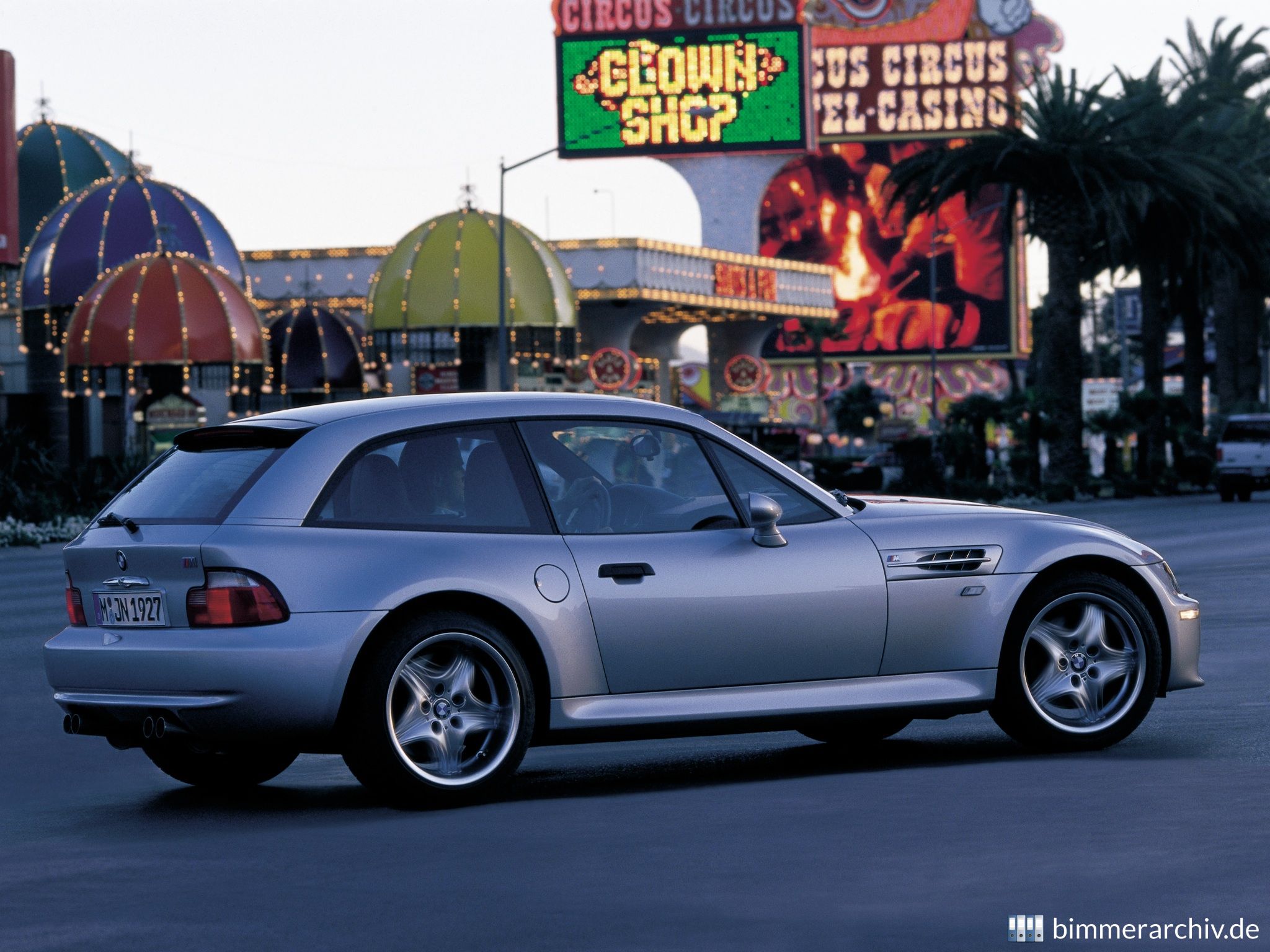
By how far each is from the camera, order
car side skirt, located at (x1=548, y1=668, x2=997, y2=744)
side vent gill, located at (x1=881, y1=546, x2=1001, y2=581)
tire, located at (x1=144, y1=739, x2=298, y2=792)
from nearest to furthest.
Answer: car side skirt, located at (x1=548, y1=668, x2=997, y2=744) → side vent gill, located at (x1=881, y1=546, x2=1001, y2=581) → tire, located at (x1=144, y1=739, x2=298, y2=792)

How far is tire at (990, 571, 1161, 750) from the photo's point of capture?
28.7 ft

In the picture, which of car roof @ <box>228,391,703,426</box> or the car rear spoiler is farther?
car roof @ <box>228,391,703,426</box>

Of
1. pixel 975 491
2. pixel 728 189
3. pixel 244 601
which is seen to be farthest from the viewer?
pixel 728 189

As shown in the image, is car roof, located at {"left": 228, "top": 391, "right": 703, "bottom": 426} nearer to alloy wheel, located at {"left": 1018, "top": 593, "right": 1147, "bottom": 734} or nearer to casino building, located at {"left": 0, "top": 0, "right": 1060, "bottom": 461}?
alloy wheel, located at {"left": 1018, "top": 593, "right": 1147, "bottom": 734}

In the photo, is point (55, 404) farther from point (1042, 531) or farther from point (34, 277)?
point (1042, 531)

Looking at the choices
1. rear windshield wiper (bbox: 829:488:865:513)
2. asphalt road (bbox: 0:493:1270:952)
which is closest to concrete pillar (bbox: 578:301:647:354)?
asphalt road (bbox: 0:493:1270:952)

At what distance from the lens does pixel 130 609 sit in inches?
311

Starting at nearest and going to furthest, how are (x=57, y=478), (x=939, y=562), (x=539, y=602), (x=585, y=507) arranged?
(x=539, y=602)
(x=585, y=507)
(x=939, y=562)
(x=57, y=478)

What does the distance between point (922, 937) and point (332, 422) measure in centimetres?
334

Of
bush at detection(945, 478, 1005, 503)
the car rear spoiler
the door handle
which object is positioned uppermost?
the car rear spoiler

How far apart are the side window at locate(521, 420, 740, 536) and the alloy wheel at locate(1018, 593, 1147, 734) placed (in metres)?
1.36

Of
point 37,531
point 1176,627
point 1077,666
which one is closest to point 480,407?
point 1077,666

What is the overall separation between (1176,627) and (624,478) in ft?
7.71

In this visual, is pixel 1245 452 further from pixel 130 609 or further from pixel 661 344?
pixel 130 609
